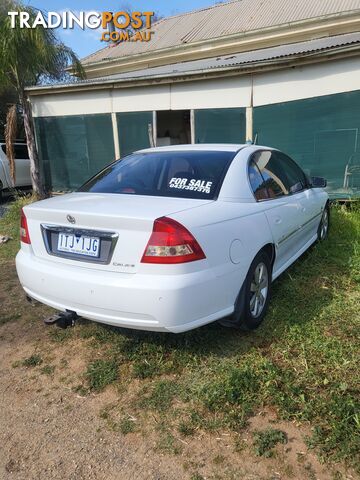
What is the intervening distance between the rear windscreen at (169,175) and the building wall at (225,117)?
480cm

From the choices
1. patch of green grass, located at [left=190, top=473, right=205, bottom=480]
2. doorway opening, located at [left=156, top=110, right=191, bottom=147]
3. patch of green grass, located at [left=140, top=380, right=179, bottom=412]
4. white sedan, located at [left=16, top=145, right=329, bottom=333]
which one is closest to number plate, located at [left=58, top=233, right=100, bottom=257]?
white sedan, located at [left=16, top=145, right=329, bottom=333]

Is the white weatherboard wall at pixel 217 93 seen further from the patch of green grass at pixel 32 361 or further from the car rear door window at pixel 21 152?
the patch of green grass at pixel 32 361

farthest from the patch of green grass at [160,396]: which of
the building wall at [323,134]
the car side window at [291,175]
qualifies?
the building wall at [323,134]

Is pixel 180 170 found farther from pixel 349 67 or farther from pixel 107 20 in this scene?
pixel 107 20

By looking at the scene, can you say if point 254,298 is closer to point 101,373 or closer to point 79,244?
point 101,373

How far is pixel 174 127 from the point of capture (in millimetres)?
12523

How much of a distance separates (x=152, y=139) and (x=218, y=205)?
284 inches

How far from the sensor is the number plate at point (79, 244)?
2.51 m

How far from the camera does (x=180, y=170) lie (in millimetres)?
3133

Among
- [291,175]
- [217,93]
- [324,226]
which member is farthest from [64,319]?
[217,93]

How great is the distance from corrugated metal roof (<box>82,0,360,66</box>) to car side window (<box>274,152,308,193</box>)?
10.5 m

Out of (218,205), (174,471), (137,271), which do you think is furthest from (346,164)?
(174,471)

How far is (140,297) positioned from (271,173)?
198 cm

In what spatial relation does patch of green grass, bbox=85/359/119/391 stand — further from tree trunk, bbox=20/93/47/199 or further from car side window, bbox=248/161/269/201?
tree trunk, bbox=20/93/47/199
